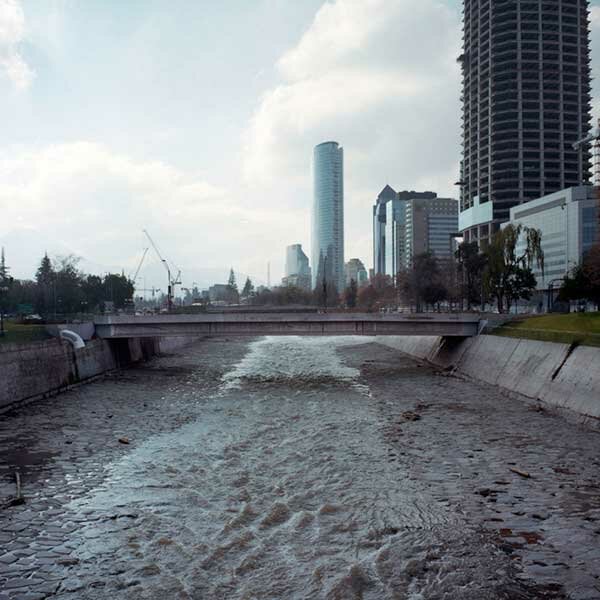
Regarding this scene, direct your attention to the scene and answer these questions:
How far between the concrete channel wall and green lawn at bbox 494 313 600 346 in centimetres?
4155

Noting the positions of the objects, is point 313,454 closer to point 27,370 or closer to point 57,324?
point 27,370

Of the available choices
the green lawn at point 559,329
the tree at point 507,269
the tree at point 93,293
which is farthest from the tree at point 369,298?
the green lawn at point 559,329

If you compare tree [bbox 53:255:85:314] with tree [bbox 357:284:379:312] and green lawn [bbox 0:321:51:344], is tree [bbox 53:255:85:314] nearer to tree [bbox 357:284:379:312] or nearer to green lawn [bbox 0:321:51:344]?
green lawn [bbox 0:321:51:344]

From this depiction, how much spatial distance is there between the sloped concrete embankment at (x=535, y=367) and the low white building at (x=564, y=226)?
86411 mm

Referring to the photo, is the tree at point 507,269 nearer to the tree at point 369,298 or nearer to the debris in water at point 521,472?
the debris in water at point 521,472

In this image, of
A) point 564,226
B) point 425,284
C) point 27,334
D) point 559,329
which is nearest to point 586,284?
point 559,329

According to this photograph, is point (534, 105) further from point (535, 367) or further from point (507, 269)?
point (535, 367)

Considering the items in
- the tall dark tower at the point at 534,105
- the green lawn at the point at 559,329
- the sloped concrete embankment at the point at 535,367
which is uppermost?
the tall dark tower at the point at 534,105

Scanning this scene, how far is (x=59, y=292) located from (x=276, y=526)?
352 ft

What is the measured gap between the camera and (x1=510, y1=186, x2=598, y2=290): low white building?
14588 cm

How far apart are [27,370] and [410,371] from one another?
38861mm

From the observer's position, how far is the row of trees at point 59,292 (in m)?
113

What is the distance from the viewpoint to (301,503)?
21.6 metres

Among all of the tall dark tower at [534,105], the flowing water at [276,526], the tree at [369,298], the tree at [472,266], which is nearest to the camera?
the flowing water at [276,526]
